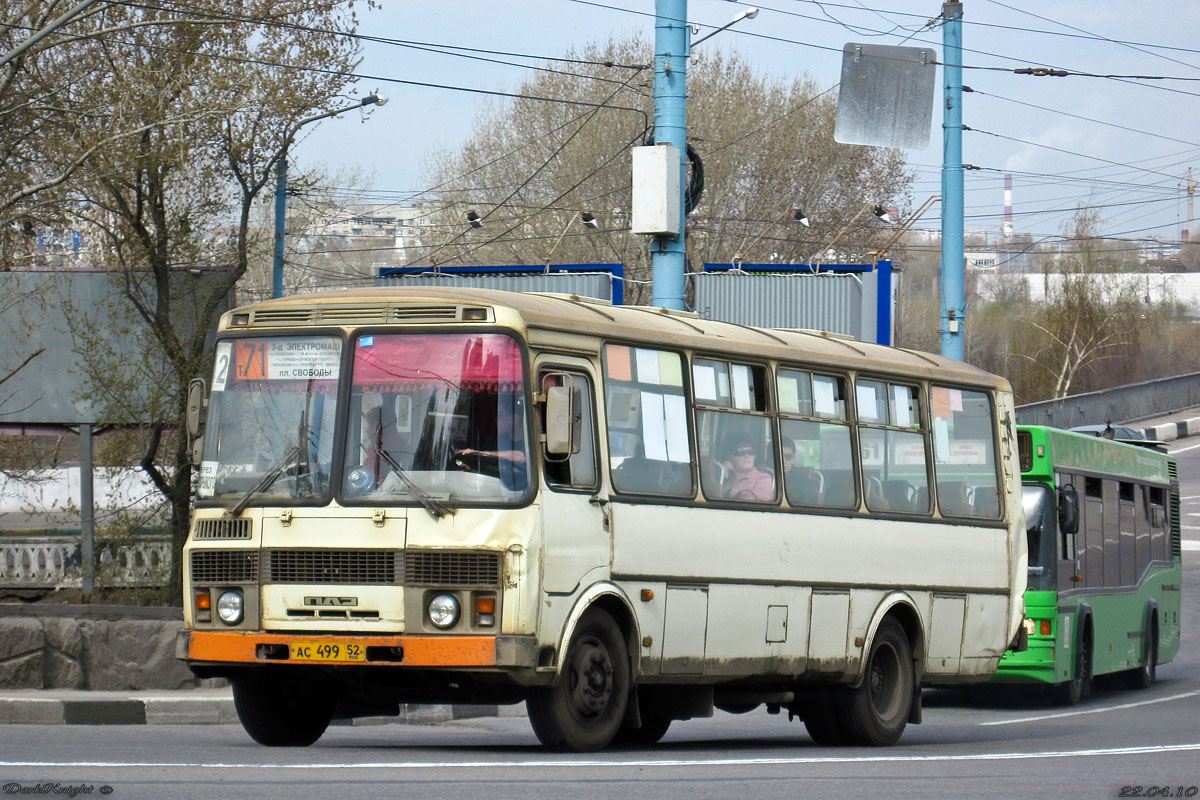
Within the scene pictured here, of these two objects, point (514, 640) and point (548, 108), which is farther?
point (548, 108)

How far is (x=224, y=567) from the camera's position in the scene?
9.78 meters

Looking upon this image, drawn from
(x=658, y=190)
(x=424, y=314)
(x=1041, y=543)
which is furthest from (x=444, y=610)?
(x=1041, y=543)

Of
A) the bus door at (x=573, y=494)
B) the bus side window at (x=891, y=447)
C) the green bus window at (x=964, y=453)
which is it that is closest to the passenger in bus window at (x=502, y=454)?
the bus door at (x=573, y=494)

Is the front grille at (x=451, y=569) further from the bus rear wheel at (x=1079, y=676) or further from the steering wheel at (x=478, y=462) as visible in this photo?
the bus rear wheel at (x=1079, y=676)

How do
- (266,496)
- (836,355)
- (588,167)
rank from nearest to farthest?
(266,496), (836,355), (588,167)

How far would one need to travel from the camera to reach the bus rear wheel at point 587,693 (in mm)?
9578

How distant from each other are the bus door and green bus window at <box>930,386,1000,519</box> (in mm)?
4267

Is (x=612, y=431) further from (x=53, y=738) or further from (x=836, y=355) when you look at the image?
(x=53, y=738)

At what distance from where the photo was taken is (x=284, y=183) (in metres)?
24.1

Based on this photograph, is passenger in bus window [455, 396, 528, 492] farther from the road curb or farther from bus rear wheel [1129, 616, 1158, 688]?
bus rear wheel [1129, 616, 1158, 688]

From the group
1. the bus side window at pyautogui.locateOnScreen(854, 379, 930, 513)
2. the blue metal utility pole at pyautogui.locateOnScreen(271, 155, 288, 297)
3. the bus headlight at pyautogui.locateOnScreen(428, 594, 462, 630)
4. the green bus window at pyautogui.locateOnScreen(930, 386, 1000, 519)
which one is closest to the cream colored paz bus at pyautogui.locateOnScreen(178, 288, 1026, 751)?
the bus headlight at pyautogui.locateOnScreen(428, 594, 462, 630)

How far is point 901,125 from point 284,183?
27.5 feet

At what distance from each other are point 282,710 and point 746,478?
128 inches

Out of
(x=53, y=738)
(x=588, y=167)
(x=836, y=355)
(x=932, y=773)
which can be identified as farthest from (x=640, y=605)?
(x=588, y=167)
